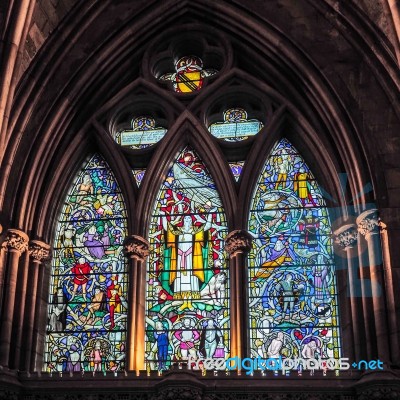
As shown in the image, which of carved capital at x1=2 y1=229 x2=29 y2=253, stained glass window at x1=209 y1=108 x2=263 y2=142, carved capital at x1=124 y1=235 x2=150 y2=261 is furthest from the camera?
stained glass window at x1=209 y1=108 x2=263 y2=142

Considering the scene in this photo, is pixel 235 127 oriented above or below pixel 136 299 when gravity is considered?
above

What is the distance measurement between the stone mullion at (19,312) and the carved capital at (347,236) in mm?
5493

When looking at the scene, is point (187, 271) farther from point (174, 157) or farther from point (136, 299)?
point (174, 157)

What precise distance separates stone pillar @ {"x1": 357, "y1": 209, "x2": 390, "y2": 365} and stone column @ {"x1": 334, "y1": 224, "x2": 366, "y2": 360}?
344 millimetres

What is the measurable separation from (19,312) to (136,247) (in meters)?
2.36

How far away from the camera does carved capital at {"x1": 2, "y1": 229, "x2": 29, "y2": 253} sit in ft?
57.2

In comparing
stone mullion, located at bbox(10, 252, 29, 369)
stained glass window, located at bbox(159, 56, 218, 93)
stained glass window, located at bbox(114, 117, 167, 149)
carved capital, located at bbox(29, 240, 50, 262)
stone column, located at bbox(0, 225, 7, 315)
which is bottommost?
stone mullion, located at bbox(10, 252, 29, 369)

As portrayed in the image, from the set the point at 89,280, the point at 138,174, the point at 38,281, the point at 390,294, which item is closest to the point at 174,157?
the point at 138,174

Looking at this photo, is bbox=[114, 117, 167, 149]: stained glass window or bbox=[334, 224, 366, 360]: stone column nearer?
bbox=[334, 224, 366, 360]: stone column

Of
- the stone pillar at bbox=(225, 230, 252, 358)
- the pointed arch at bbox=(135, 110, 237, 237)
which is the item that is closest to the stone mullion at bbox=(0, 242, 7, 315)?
the pointed arch at bbox=(135, 110, 237, 237)

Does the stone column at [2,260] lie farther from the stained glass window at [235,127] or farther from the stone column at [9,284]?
the stained glass window at [235,127]

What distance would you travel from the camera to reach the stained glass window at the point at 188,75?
20.0m

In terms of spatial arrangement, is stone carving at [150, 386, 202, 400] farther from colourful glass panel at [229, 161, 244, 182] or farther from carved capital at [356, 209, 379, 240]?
colourful glass panel at [229, 161, 244, 182]

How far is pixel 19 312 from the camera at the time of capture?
56.1 ft
